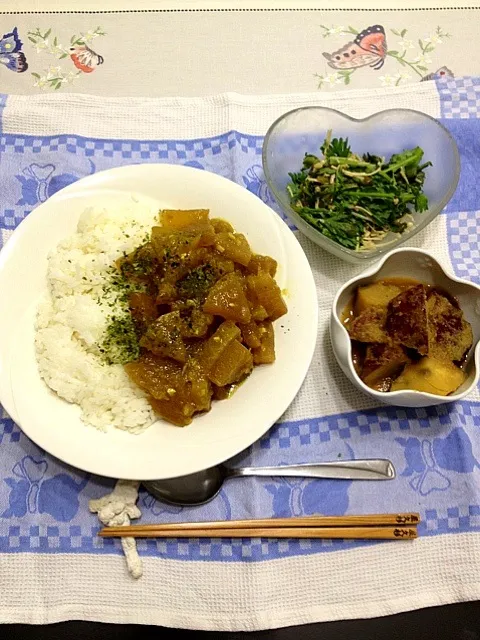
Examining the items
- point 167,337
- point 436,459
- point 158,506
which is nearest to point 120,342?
point 167,337

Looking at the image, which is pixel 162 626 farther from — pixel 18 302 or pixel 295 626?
pixel 18 302

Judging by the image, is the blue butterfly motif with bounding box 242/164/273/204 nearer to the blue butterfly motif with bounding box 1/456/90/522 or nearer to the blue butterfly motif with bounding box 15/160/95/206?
the blue butterfly motif with bounding box 15/160/95/206

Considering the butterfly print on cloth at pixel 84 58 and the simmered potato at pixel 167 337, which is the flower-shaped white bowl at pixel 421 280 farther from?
the butterfly print on cloth at pixel 84 58

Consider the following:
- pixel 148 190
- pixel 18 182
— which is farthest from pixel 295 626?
pixel 18 182

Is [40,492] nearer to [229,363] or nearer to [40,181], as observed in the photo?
[229,363]

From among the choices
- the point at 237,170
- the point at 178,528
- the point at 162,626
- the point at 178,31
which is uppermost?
the point at 178,31
